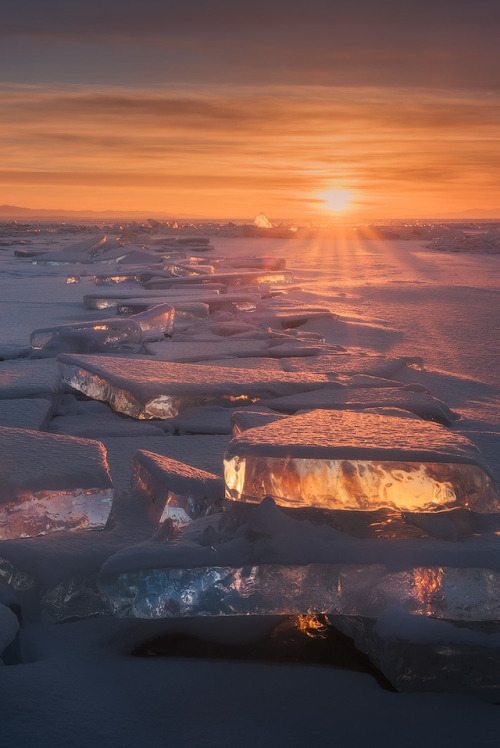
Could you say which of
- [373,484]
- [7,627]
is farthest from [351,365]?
[7,627]

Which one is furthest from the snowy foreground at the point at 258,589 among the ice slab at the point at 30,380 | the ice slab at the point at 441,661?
the ice slab at the point at 30,380

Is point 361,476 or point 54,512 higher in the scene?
point 361,476

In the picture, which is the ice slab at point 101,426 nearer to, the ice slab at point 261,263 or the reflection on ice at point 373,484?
the reflection on ice at point 373,484

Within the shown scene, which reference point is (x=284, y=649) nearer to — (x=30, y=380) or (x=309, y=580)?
(x=309, y=580)

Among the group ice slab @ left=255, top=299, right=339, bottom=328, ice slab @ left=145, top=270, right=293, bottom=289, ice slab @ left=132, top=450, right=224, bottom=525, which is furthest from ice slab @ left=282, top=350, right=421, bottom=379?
ice slab @ left=145, top=270, right=293, bottom=289

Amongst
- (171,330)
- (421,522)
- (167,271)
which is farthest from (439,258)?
(421,522)

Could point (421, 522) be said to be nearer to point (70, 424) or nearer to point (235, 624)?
point (235, 624)
